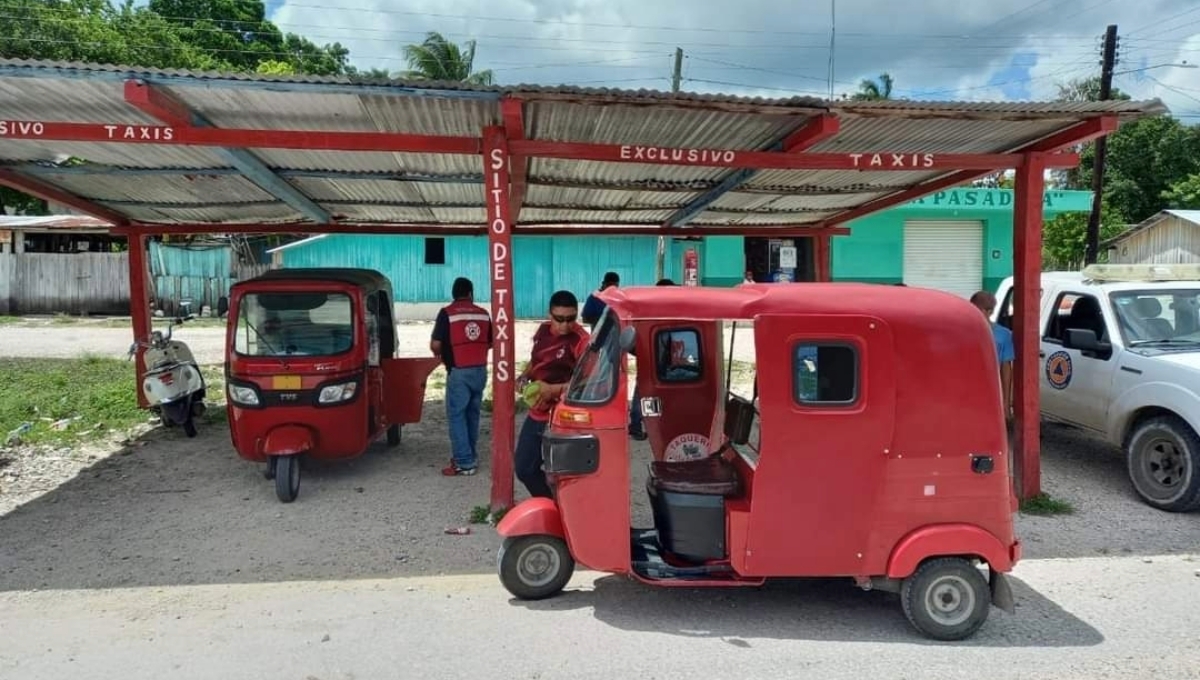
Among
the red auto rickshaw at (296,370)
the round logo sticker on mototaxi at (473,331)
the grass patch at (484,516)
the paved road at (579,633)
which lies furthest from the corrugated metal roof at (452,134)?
the paved road at (579,633)

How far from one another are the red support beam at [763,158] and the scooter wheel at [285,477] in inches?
130

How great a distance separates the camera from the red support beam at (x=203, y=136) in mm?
5906

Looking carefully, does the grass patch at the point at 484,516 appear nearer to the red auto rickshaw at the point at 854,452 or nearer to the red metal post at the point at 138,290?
the red auto rickshaw at the point at 854,452

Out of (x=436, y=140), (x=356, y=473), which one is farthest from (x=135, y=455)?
(x=436, y=140)

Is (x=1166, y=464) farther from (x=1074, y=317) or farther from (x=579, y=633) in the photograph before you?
(x=579, y=633)

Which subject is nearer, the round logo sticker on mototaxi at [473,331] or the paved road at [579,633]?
the paved road at [579,633]

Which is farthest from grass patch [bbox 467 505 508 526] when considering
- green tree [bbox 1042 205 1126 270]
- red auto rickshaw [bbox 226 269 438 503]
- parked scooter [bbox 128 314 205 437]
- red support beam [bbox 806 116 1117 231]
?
green tree [bbox 1042 205 1126 270]

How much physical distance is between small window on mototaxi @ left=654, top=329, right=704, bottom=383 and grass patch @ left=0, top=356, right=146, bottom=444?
7.19m

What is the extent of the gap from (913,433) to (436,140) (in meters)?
3.99

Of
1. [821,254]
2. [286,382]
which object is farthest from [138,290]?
[821,254]

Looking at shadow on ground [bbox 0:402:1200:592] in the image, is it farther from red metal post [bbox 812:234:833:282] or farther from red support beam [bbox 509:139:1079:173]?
red metal post [bbox 812:234:833:282]

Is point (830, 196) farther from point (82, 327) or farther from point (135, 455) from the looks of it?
point (82, 327)

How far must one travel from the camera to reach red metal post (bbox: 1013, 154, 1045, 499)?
22.7 feet

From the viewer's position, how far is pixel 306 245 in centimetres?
2512
